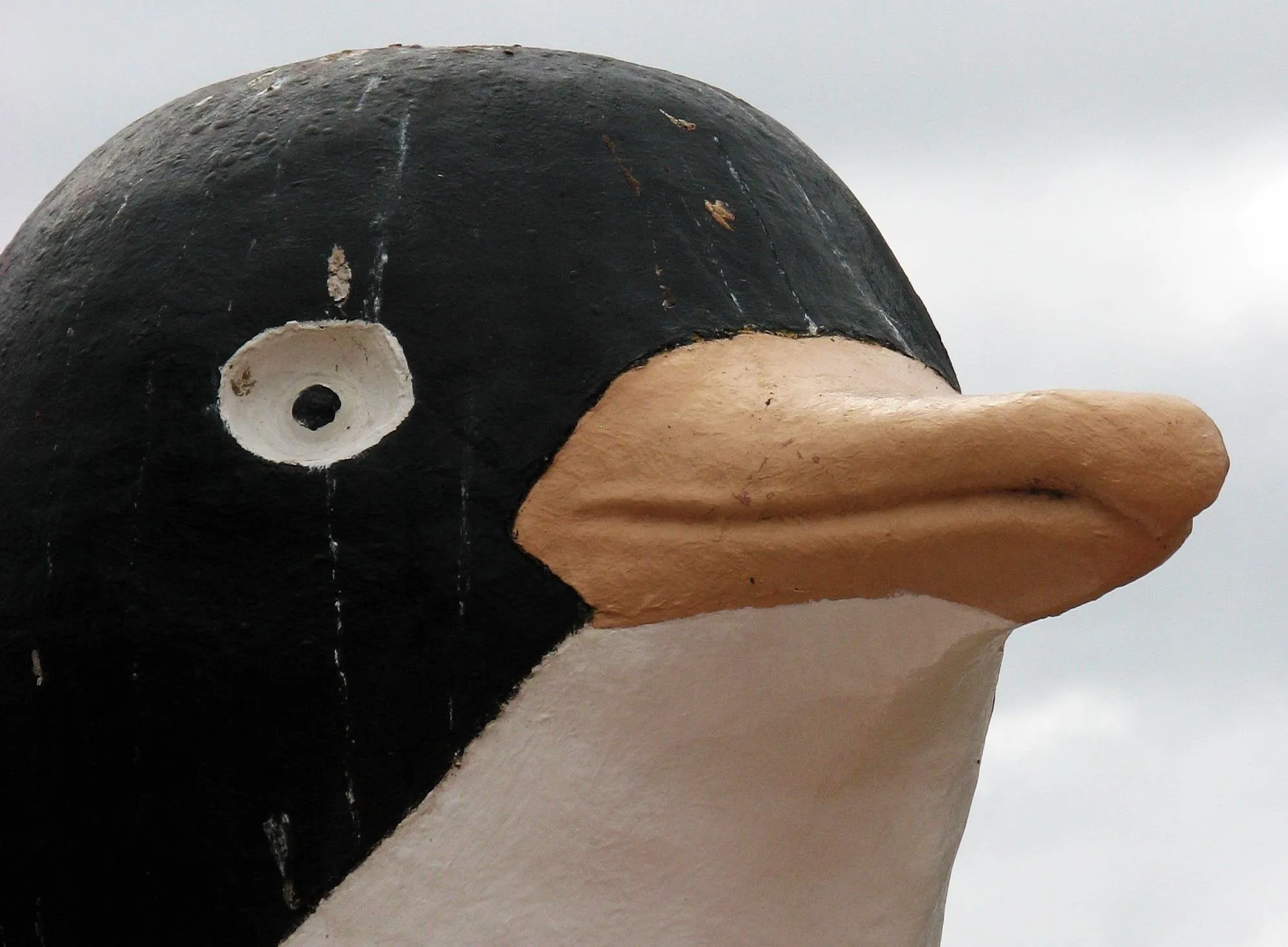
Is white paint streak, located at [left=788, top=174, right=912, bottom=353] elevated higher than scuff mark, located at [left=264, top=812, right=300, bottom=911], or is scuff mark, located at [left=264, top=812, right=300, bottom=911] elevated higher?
white paint streak, located at [left=788, top=174, right=912, bottom=353]

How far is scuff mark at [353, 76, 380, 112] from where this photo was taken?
4.42m

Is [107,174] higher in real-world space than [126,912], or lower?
higher

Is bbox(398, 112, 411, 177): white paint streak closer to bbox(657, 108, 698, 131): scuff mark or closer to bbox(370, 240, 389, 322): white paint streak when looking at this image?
bbox(370, 240, 389, 322): white paint streak

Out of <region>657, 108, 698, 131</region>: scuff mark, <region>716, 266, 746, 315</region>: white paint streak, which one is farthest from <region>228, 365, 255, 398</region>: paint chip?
<region>657, 108, 698, 131</region>: scuff mark

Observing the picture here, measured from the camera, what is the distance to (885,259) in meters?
4.82

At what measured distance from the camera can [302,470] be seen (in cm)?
401

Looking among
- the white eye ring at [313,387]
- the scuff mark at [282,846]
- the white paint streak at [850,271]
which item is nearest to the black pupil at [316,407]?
the white eye ring at [313,387]

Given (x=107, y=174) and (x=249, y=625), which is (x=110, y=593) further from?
(x=107, y=174)

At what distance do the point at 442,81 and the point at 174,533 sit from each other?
113cm

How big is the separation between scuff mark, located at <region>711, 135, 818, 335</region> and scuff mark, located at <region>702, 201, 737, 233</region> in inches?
2.6

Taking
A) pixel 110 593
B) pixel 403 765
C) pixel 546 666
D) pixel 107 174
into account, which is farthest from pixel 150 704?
pixel 107 174

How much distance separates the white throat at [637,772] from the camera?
395cm

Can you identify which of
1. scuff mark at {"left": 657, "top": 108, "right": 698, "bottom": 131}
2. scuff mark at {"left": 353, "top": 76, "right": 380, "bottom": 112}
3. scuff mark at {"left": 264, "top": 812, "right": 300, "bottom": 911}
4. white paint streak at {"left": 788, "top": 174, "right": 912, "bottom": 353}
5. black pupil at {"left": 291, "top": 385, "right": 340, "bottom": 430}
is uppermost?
scuff mark at {"left": 353, "top": 76, "right": 380, "bottom": 112}

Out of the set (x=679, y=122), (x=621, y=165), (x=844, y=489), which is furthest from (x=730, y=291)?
(x=844, y=489)
